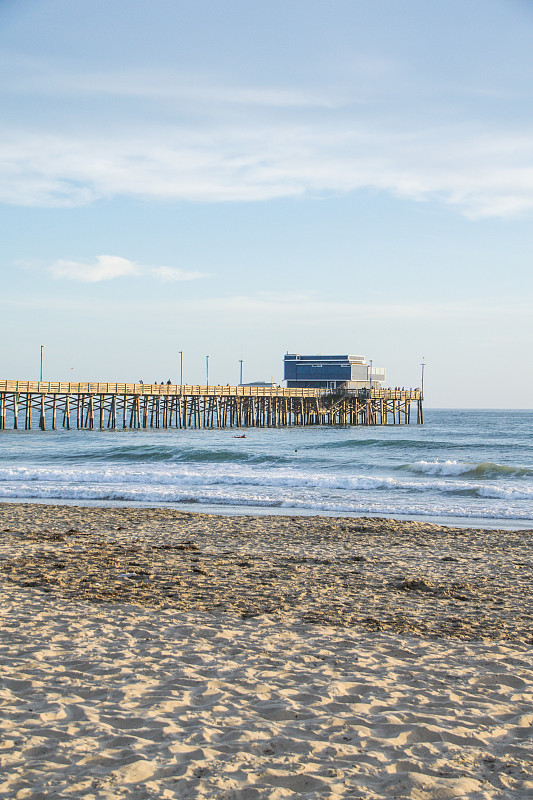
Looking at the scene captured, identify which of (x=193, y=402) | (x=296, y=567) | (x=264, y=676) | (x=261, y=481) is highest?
(x=193, y=402)

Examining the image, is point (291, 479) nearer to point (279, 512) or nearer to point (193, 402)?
point (279, 512)

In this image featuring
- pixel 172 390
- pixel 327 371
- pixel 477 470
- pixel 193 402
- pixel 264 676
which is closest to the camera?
pixel 264 676

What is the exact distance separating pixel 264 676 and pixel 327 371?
65841mm

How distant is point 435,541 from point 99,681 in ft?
25.7

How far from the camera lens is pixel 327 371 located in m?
70.5

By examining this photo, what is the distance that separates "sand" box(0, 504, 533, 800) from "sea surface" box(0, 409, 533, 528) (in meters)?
7.15

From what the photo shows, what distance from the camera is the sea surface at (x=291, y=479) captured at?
666 inches

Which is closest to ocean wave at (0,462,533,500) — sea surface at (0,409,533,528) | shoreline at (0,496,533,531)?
sea surface at (0,409,533,528)

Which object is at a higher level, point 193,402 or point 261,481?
point 193,402

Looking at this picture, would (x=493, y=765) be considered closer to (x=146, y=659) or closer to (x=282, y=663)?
(x=282, y=663)

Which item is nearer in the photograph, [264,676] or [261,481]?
[264,676]

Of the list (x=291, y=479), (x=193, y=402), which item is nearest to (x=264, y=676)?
(x=291, y=479)

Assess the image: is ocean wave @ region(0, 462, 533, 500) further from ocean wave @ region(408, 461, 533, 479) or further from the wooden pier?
the wooden pier

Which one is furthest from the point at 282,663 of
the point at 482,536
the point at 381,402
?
the point at 381,402
